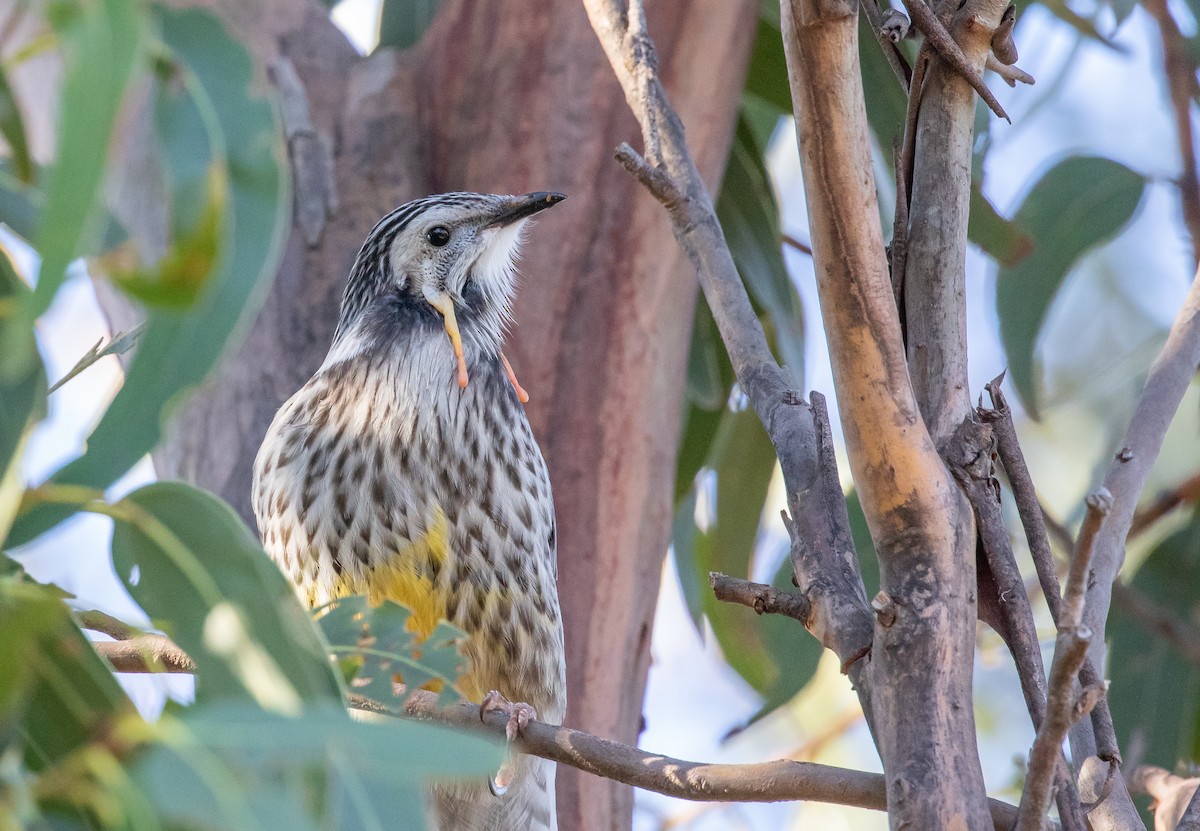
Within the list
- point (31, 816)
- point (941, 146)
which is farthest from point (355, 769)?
point (941, 146)

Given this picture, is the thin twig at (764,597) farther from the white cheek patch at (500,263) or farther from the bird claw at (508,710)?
the white cheek patch at (500,263)

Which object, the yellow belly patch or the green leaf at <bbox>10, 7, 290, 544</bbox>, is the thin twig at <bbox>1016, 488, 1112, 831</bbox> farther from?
the yellow belly patch

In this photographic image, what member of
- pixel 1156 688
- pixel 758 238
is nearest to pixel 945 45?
pixel 758 238

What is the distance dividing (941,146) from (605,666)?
1.42 meters

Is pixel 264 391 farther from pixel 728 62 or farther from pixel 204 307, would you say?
pixel 204 307

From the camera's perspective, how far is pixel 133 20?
0.89 m

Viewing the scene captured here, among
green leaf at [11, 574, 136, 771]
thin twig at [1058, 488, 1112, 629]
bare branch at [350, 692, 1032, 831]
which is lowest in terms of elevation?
bare branch at [350, 692, 1032, 831]

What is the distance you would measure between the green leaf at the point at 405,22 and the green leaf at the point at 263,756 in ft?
7.21

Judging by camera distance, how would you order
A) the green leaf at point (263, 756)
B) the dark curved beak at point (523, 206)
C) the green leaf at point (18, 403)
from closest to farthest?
the green leaf at point (263, 756) → the green leaf at point (18, 403) → the dark curved beak at point (523, 206)

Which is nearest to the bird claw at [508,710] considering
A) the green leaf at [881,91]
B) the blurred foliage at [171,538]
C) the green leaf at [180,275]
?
the blurred foliage at [171,538]

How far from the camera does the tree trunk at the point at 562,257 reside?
2539 mm

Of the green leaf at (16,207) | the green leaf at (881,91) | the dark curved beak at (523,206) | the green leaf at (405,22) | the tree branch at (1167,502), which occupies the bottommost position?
the tree branch at (1167,502)

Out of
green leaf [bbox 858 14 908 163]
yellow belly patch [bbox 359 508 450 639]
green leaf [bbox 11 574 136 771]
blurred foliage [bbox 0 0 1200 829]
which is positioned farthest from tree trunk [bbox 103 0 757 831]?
green leaf [bbox 11 574 136 771]

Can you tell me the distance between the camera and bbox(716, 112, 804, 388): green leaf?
2859 mm
